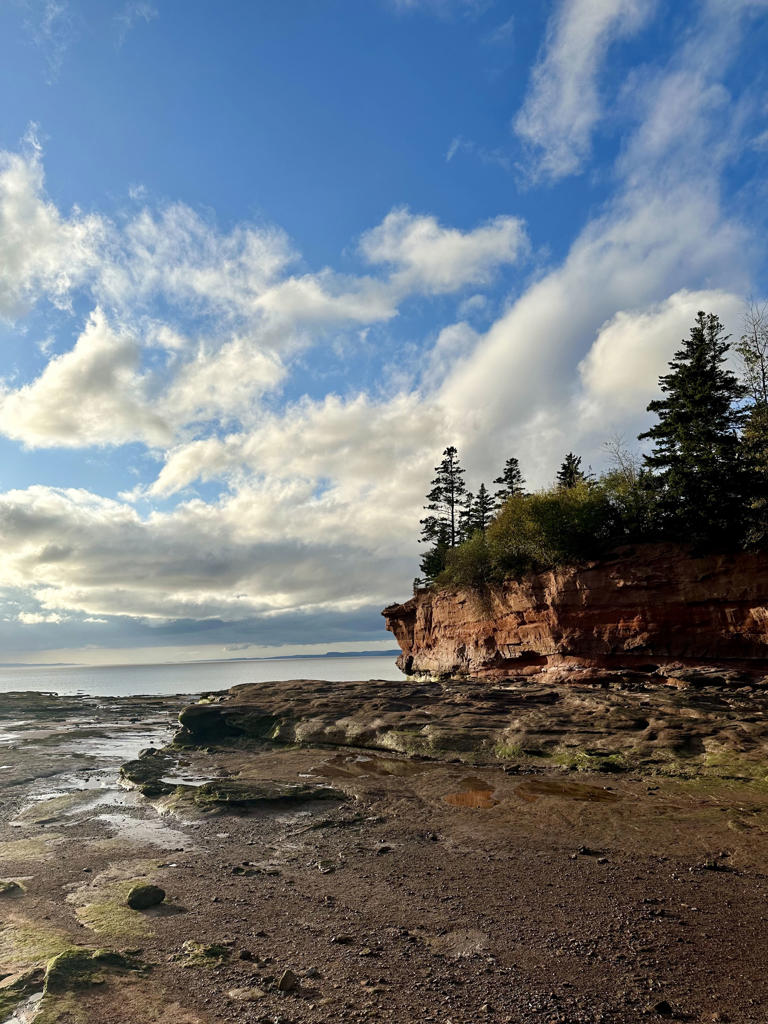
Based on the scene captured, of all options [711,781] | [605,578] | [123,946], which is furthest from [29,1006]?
[605,578]

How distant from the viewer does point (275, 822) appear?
563 inches

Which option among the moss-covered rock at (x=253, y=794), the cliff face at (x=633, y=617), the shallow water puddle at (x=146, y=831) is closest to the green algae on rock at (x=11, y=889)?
the shallow water puddle at (x=146, y=831)

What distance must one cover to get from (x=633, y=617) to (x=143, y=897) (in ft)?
105

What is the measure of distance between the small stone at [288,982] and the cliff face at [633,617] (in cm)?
2946

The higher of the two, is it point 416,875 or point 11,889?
point 11,889

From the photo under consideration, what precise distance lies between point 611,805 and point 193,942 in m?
10.4

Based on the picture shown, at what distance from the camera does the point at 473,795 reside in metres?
15.7

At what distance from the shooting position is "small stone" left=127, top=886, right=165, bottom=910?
9.02m

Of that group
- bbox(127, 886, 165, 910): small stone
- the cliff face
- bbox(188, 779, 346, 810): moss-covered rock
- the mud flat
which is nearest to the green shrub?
the cliff face

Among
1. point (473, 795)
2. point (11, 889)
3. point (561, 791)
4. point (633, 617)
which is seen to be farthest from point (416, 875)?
point (633, 617)

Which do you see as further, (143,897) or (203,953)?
(143,897)

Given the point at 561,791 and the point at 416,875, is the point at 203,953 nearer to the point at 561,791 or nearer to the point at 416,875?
the point at 416,875

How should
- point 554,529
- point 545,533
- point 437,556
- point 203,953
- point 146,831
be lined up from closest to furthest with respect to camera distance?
point 203,953 < point 146,831 < point 554,529 < point 545,533 < point 437,556

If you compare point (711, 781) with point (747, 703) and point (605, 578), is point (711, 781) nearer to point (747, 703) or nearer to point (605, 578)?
point (747, 703)
